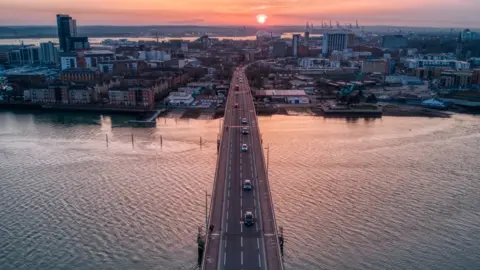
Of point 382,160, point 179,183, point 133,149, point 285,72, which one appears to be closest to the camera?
point 179,183

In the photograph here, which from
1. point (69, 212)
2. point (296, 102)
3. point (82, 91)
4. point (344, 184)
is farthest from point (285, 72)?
point (69, 212)

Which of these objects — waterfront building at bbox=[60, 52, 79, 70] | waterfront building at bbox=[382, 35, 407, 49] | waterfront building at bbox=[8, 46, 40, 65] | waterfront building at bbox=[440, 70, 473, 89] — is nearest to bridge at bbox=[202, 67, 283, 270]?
waterfront building at bbox=[440, 70, 473, 89]

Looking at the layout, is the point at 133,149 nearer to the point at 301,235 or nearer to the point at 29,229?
the point at 29,229

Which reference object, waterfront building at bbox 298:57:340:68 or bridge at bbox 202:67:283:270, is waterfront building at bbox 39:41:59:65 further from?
bridge at bbox 202:67:283:270

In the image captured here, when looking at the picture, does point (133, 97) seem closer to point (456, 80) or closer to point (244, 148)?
point (244, 148)

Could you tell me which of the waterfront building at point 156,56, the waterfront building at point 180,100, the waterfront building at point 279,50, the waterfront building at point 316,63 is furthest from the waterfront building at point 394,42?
the waterfront building at point 180,100
